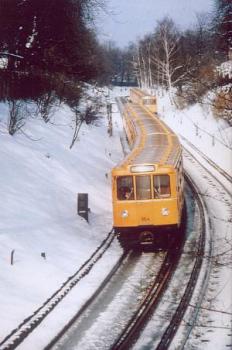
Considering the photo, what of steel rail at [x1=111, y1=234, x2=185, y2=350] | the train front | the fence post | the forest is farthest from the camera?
the fence post

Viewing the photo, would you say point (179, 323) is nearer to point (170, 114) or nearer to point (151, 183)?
point (151, 183)

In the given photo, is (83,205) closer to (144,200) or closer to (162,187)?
(144,200)

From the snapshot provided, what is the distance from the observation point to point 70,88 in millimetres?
29766

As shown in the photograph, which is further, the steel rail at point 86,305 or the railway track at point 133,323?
the steel rail at point 86,305

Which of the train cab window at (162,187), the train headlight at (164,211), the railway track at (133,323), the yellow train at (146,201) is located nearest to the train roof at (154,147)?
the yellow train at (146,201)

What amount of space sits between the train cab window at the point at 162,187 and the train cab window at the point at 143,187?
212mm

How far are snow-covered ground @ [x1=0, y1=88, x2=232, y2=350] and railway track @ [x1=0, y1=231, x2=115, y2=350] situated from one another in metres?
0.15

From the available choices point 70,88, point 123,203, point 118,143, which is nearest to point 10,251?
point 123,203

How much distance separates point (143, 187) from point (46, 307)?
5190 millimetres

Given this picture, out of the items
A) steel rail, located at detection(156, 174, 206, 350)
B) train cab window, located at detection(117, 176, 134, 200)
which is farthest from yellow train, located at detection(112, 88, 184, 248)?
steel rail, located at detection(156, 174, 206, 350)

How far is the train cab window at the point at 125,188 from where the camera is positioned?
15484mm

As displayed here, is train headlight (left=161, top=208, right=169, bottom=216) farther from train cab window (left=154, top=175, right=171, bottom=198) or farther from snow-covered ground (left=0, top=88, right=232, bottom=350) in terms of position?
snow-covered ground (left=0, top=88, right=232, bottom=350)

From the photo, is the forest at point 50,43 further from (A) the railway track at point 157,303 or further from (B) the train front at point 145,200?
(A) the railway track at point 157,303

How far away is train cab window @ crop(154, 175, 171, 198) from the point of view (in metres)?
15.4
